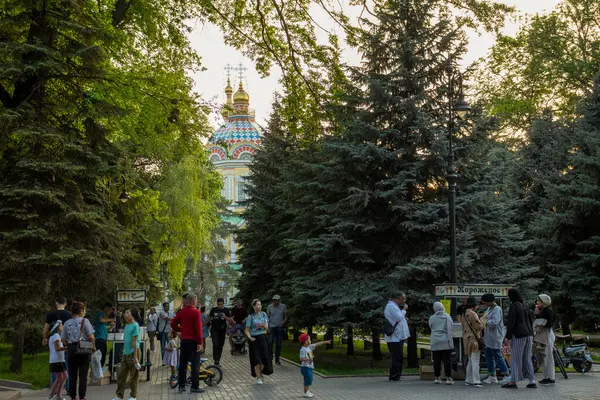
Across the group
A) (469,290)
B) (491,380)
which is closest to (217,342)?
(469,290)

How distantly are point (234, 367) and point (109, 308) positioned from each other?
14.0ft

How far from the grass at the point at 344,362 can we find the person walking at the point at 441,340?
2369 mm

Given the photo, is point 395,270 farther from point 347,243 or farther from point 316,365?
point 316,365

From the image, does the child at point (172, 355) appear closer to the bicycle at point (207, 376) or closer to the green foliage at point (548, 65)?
the bicycle at point (207, 376)

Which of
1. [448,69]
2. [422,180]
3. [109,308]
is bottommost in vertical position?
[109,308]

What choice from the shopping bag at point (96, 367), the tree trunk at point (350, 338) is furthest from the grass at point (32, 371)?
the tree trunk at point (350, 338)

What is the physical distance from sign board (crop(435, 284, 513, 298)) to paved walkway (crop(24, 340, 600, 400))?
1830 mm

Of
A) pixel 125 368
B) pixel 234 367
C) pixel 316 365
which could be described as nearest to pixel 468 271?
pixel 316 365

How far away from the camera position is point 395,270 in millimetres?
21062

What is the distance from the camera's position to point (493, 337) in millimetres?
15234

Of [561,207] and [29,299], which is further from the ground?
[561,207]

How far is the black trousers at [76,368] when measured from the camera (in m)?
13.3

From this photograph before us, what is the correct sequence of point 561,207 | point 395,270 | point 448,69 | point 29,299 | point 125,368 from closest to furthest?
1. point 125,368
2. point 29,299
3. point 448,69
4. point 395,270
5. point 561,207

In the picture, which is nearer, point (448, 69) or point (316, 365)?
point (448, 69)
